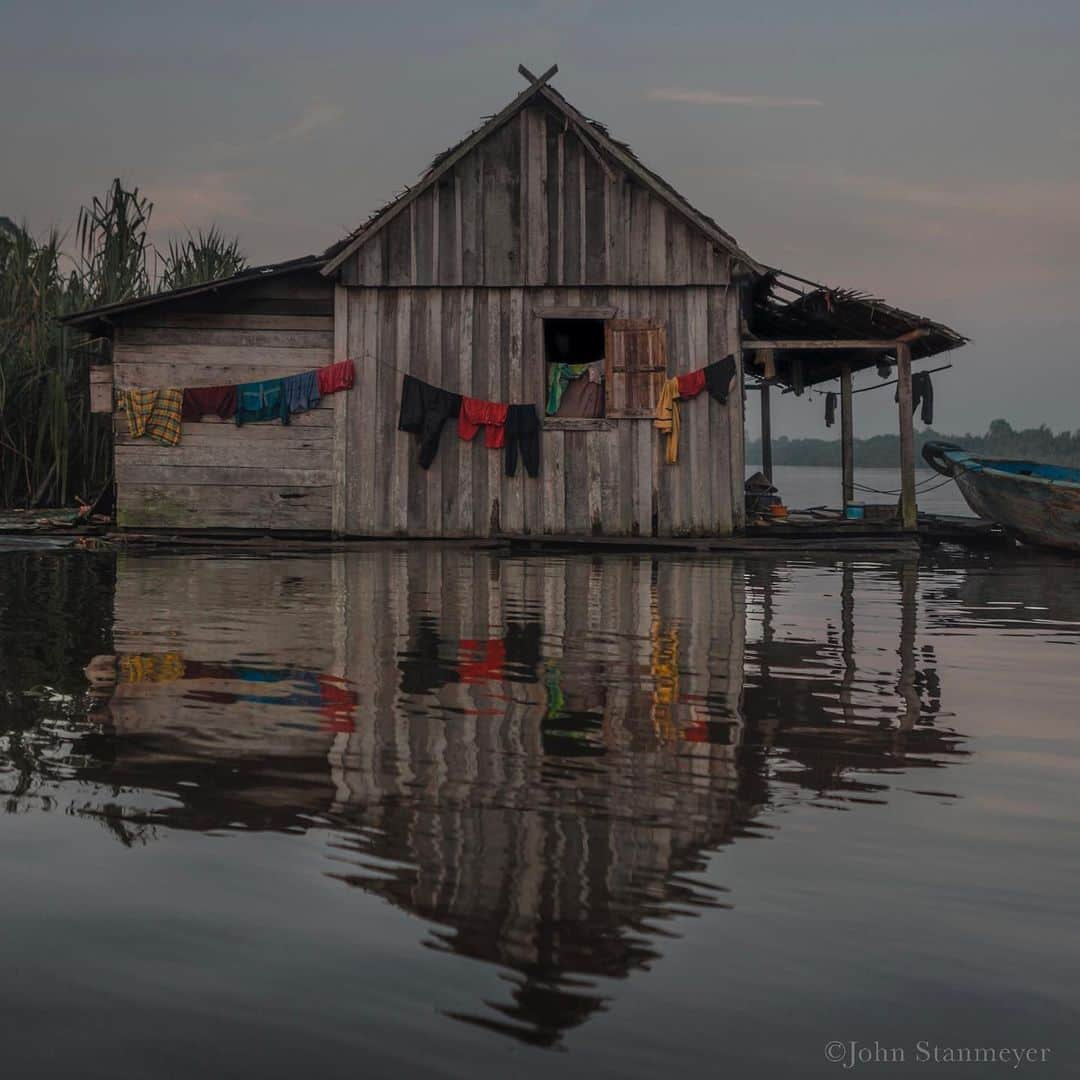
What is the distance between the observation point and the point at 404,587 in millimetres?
12016

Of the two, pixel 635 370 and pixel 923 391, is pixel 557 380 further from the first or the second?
pixel 923 391

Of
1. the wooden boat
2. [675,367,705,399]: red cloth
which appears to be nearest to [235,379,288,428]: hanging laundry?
[675,367,705,399]: red cloth

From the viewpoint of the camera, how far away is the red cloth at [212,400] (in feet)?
57.3

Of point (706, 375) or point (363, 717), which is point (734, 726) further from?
point (706, 375)

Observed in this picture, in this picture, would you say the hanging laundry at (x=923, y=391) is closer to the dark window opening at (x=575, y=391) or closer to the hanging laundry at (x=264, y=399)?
the dark window opening at (x=575, y=391)

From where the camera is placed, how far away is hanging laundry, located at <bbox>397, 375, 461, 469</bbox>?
17266 millimetres

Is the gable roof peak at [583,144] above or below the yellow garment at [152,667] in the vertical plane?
above

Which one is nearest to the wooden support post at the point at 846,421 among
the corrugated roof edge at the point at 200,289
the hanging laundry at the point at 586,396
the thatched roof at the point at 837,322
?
the thatched roof at the point at 837,322

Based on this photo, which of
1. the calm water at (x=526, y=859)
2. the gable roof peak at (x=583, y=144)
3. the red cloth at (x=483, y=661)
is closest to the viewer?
the calm water at (x=526, y=859)

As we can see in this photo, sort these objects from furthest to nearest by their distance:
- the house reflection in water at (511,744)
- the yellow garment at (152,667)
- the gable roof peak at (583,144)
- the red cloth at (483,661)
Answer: the gable roof peak at (583,144), the red cloth at (483,661), the yellow garment at (152,667), the house reflection in water at (511,744)

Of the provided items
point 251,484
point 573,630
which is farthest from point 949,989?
point 251,484

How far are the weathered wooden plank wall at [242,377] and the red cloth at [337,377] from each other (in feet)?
0.81

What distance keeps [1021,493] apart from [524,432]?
23.8ft

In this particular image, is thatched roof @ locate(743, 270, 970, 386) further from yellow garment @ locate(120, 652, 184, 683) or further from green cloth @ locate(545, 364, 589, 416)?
yellow garment @ locate(120, 652, 184, 683)
